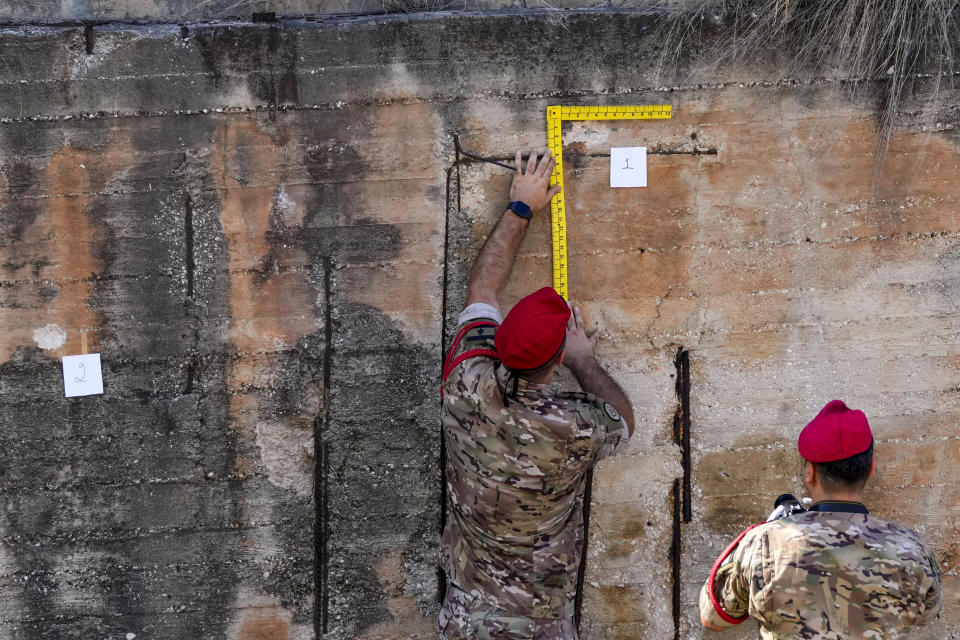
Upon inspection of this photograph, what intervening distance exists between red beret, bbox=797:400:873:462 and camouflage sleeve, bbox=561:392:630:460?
666mm

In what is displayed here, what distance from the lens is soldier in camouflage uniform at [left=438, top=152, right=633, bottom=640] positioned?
241 centimetres

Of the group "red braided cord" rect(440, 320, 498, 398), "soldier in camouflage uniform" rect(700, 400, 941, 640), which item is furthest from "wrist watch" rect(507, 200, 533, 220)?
"soldier in camouflage uniform" rect(700, 400, 941, 640)

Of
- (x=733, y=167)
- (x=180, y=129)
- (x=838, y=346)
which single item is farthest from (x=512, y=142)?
(x=838, y=346)

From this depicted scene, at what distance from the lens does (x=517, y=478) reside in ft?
8.16

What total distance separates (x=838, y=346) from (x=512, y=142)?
183 centimetres

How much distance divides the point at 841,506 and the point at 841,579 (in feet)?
0.82

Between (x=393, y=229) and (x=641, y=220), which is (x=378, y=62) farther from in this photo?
(x=641, y=220)

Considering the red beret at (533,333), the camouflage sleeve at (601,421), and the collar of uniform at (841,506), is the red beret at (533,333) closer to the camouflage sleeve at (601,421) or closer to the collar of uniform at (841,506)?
the camouflage sleeve at (601,421)

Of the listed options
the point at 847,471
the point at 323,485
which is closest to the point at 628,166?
the point at 847,471

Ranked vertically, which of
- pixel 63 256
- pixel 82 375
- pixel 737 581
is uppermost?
pixel 63 256

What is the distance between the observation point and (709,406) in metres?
3.22

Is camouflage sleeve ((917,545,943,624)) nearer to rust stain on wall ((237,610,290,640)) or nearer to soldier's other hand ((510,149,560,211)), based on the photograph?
soldier's other hand ((510,149,560,211))

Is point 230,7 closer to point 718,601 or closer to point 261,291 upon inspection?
point 261,291

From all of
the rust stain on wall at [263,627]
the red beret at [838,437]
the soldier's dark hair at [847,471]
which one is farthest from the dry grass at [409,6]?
the rust stain on wall at [263,627]
